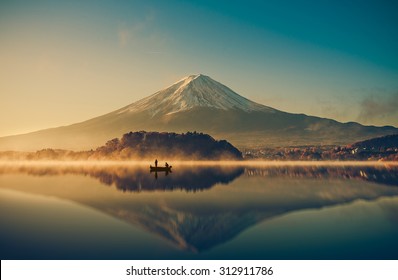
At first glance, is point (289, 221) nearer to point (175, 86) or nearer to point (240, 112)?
point (240, 112)

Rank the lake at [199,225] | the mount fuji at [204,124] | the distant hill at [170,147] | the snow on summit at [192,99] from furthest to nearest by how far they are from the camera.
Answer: the snow on summit at [192,99]
the mount fuji at [204,124]
the distant hill at [170,147]
the lake at [199,225]

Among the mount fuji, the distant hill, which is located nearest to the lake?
the distant hill

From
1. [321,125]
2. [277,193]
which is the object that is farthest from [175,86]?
[277,193]

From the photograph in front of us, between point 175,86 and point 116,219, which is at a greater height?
→ point 175,86

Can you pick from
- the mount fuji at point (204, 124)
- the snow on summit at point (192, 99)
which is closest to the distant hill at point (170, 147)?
the mount fuji at point (204, 124)

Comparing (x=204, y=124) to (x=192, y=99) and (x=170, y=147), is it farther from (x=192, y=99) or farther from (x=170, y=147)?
(x=170, y=147)

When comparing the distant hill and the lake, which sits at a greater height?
the distant hill

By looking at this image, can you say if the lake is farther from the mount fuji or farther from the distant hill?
the mount fuji

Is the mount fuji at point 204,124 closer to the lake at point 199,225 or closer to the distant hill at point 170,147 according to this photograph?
the distant hill at point 170,147
